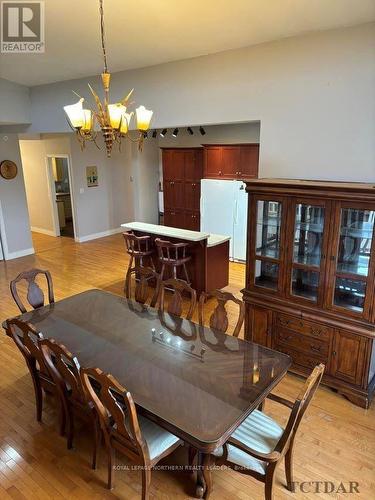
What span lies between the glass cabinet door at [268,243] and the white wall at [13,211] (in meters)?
5.62

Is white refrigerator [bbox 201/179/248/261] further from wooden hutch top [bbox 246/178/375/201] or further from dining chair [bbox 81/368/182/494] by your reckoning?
dining chair [bbox 81/368/182/494]

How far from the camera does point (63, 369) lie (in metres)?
2.21

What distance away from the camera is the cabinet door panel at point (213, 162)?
22.7ft

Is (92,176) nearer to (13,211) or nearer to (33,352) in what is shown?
(13,211)

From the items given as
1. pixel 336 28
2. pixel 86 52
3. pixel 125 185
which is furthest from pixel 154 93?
pixel 125 185

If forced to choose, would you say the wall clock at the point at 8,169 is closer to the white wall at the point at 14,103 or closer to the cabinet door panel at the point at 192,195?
the white wall at the point at 14,103

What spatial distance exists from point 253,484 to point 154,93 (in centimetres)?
411

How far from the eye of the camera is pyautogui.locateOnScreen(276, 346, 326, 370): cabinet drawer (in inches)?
125

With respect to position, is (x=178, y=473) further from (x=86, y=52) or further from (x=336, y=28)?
(x=86, y=52)

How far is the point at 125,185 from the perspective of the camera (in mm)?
9070

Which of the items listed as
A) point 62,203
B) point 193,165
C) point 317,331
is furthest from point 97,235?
point 317,331

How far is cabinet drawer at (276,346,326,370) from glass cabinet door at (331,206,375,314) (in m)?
0.55

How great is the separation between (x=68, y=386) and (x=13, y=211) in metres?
5.63

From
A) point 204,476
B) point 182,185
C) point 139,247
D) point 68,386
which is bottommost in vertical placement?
point 204,476
